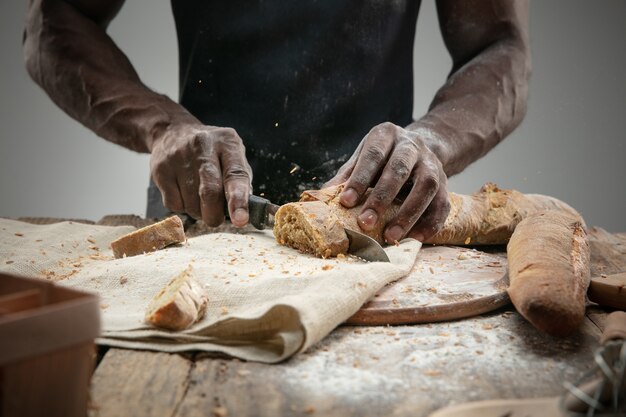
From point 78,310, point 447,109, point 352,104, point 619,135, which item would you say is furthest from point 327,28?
point 619,135

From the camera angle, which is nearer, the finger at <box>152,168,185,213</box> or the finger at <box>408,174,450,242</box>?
the finger at <box>408,174,450,242</box>

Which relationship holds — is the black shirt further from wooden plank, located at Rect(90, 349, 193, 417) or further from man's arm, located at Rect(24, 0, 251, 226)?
wooden plank, located at Rect(90, 349, 193, 417)

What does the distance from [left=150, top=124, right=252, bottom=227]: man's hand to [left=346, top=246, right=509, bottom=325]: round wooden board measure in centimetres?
81

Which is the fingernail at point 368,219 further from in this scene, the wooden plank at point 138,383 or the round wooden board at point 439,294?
the wooden plank at point 138,383

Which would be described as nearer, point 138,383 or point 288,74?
point 138,383

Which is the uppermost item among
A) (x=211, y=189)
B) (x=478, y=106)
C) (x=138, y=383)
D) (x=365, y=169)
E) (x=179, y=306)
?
(x=478, y=106)

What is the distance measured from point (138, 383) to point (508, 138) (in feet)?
25.5

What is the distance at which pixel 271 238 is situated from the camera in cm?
279

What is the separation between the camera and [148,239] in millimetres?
2502

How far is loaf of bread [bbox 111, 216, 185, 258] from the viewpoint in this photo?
8.14 ft

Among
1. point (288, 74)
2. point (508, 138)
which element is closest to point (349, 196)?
point (288, 74)

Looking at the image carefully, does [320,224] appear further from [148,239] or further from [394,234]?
[148,239]

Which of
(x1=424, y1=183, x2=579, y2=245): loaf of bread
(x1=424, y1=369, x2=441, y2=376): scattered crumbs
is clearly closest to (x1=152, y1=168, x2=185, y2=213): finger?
(x1=424, y1=183, x2=579, y2=245): loaf of bread

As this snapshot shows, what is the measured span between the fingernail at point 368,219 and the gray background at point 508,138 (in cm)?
624
